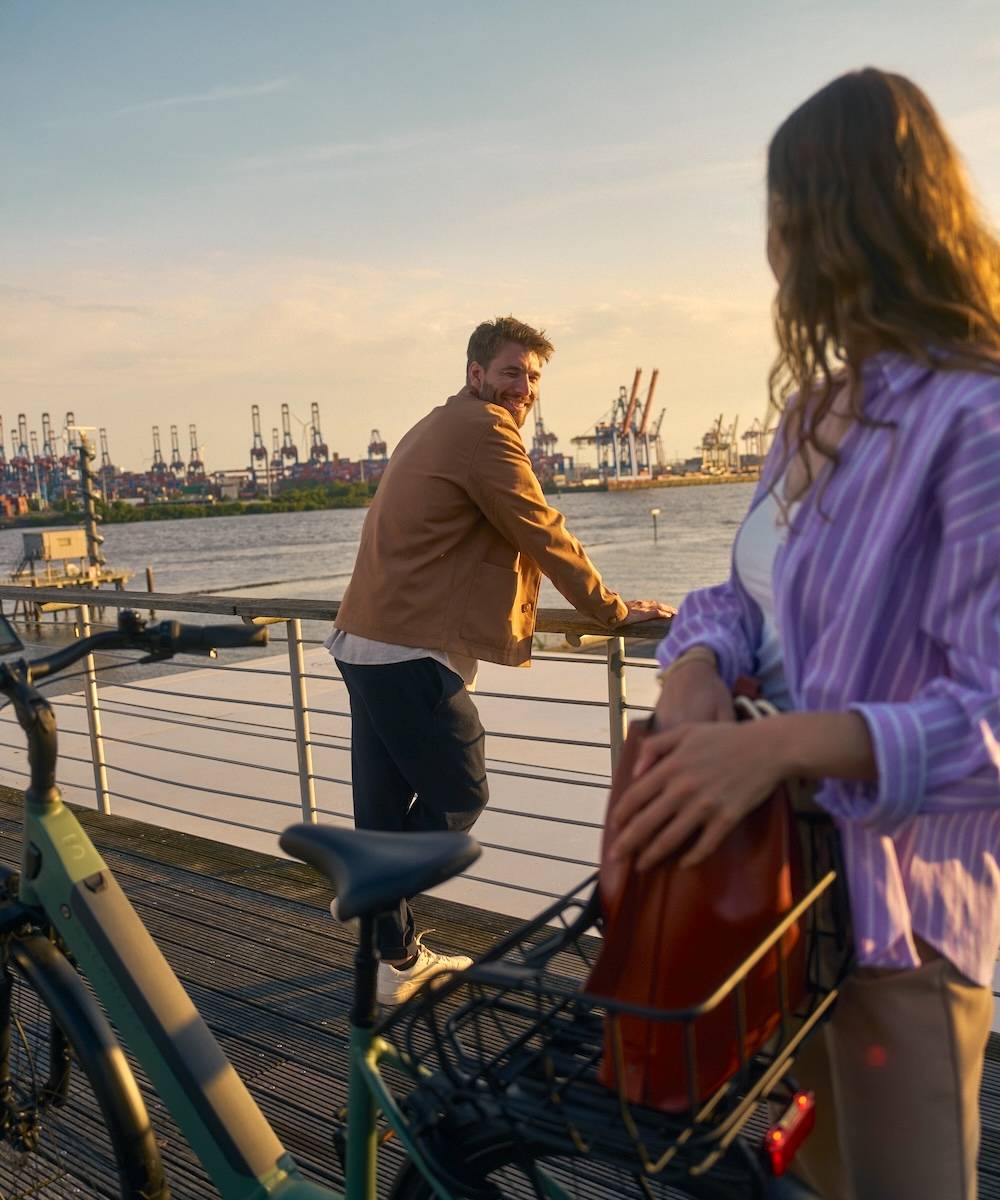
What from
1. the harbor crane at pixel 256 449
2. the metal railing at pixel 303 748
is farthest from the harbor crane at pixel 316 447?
the metal railing at pixel 303 748

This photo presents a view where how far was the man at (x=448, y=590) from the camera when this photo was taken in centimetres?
250

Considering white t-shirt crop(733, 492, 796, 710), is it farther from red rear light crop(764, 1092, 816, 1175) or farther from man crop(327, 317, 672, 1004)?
man crop(327, 317, 672, 1004)

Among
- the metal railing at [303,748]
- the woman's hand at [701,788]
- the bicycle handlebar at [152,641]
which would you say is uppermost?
the bicycle handlebar at [152,641]

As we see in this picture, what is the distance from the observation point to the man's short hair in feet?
8.71

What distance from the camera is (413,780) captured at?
101 inches

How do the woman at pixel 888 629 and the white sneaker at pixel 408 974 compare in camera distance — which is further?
the white sneaker at pixel 408 974

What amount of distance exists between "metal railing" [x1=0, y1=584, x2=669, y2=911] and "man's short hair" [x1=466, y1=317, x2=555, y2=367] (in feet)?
2.24

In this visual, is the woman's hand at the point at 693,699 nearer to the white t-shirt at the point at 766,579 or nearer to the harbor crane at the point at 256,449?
the white t-shirt at the point at 766,579

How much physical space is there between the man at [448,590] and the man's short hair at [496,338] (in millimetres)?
133

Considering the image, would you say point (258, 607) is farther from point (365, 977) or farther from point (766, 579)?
point (766, 579)

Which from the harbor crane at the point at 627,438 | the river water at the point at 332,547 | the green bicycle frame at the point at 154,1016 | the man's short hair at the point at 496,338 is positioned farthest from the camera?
the harbor crane at the point at 627,438

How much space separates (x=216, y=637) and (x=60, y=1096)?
992 millimetres

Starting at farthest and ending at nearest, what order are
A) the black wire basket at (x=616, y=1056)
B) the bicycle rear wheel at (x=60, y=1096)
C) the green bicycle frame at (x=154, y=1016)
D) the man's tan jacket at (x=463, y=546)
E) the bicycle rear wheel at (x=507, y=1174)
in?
the man's tan jacket at (x=463, y=546) → the bicycle rear wheel at (x=60, y=1096) → the green bicycle frame at (x=154, y=1016) → the bicycle rear wheel at (x=507, y=1174) → the black wire basket at (x=616, y=1056)

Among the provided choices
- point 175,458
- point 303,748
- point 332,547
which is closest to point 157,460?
point 175,458
